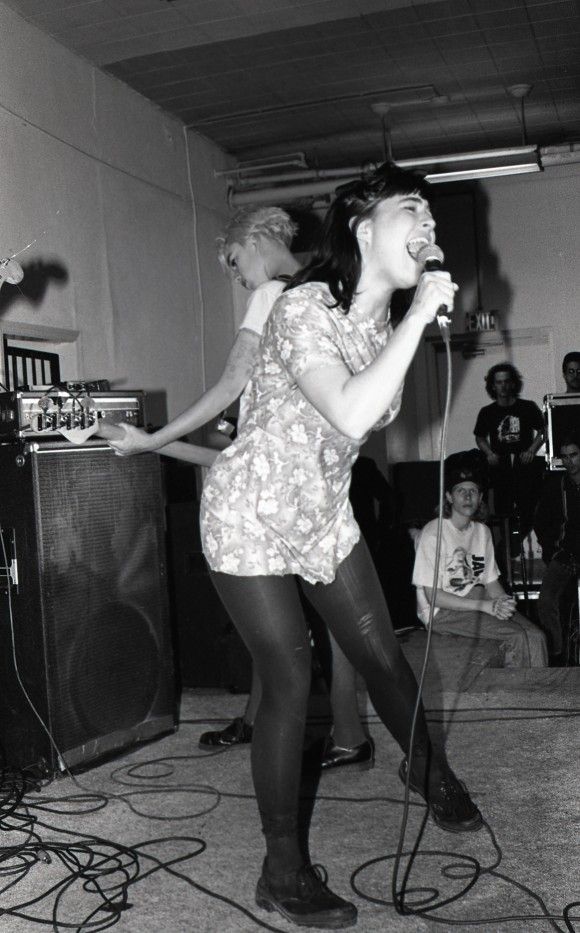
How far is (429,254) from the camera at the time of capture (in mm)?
1608

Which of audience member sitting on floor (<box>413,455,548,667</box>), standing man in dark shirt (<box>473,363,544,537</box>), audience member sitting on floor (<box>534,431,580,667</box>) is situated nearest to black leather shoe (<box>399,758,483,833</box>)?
audience member sitting on floor (<box>413,455,548,667</box>)

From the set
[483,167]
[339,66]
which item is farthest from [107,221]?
[483,167]

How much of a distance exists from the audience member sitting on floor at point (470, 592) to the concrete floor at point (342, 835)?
1.05 m

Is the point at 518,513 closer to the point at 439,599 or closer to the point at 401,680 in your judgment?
the point at 439,599

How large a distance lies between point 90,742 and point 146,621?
383mm

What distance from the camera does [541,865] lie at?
1.87 m

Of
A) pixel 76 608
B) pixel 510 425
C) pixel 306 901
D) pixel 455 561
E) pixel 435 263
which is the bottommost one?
pixel 306 901

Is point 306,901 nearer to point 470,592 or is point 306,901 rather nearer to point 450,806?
point 450,806

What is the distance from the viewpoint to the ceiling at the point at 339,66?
16.4 ft

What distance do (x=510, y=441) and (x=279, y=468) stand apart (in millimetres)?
6043

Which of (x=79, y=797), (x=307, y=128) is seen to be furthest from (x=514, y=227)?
(x=79, y=797)

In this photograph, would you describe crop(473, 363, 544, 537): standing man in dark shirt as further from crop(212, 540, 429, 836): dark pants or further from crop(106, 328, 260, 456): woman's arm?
crop(212, 540, 429, 836): dark pants

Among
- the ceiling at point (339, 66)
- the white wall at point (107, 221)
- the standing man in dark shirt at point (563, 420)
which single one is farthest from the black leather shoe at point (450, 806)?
the ceiling at point (339, 66)

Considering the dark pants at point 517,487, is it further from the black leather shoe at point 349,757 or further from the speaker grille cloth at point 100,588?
the black leather shoe at point 349,757
